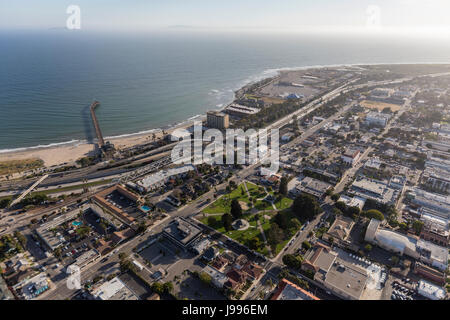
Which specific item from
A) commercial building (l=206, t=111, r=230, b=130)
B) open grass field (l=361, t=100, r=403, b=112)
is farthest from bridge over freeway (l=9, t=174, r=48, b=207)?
open grass field (l=361, t=100, r=403, b=112)

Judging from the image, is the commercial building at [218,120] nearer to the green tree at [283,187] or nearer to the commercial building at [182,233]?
the green tree at [283,187]

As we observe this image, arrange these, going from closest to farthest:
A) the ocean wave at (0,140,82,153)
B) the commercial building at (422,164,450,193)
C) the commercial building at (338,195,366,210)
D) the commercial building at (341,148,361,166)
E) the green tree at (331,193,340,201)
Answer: the commercial building at (338,195,366,210) < the green tree at (331,193,340,201) < the commercial building at (422,164,450,193) < the commercial building at (341,148,361,166) < the ocean wave at (0,140,82,153)

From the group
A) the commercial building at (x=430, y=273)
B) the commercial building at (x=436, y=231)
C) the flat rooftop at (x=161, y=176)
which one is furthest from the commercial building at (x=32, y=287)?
the commercial building at (x=436, y=231)

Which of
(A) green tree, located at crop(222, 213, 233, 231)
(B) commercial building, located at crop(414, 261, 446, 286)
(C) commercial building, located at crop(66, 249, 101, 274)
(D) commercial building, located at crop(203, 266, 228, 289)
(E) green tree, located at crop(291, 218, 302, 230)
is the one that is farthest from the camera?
→ (E) green tree, located at crop(291, 218, 302, 230)

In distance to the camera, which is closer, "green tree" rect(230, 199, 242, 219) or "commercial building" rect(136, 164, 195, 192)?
"green tree" rect(230, 199, 242, 219)

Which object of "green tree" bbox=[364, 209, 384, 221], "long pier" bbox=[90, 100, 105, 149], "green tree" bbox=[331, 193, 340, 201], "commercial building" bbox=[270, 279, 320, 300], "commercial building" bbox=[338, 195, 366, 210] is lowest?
"commercial building" bbox=[270, 279, 320, 300]

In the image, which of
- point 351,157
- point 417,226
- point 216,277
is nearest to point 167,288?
point 216,277

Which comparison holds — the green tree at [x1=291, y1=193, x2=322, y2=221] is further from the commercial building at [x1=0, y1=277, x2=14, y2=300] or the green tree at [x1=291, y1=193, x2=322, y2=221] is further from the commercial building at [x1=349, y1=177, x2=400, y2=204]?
the commercial building at [x1=0, y1=277, x2=14, y2=300]
